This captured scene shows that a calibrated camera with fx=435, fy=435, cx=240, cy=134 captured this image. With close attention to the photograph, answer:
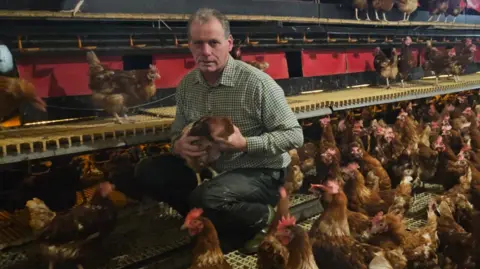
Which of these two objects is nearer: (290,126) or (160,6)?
(290,126)

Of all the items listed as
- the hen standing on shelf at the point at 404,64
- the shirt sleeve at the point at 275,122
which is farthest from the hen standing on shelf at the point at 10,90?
the hen standing on shelf at the point at 404,64

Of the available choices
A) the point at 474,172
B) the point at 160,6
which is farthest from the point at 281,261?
the point at 160,6

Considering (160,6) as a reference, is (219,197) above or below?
below

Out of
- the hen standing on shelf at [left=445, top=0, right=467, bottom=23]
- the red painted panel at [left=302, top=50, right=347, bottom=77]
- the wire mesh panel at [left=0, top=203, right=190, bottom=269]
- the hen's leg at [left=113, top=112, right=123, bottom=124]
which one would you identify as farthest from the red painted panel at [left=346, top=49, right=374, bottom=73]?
the hen's leg at [left=113, top=112, right=123, bottom=124]

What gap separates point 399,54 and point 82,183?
185 inches

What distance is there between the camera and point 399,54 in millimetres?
6039

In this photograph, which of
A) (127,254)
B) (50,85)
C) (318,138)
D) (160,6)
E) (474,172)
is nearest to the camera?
(127,254)

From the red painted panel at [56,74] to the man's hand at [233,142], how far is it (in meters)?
1.43

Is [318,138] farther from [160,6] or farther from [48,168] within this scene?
[48,168]

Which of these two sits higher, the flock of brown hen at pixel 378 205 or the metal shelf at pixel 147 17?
the metal shelf at pixel 147 17

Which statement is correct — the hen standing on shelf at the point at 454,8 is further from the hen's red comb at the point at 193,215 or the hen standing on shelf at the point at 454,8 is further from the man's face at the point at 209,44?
the hen's red comb at the point at 193,215

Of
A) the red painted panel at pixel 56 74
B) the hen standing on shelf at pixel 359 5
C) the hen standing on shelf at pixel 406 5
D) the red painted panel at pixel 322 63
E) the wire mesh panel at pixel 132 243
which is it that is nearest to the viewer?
the wire mesh panel at pixel 132 243

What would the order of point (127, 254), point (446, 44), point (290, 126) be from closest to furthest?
point (290, 126) < point (127, 254) < point (446, 44)

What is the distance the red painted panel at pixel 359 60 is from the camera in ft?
19.2
